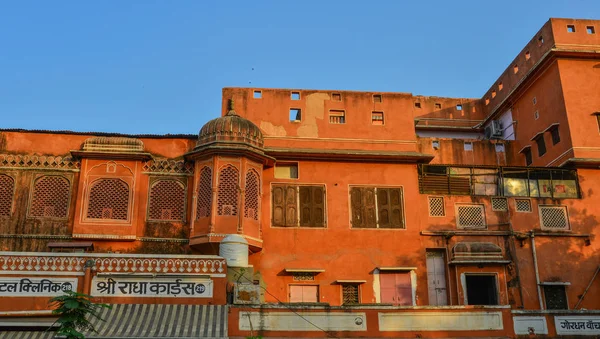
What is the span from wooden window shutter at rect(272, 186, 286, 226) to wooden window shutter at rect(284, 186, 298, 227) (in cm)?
10

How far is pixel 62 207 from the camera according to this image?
63.1 feet

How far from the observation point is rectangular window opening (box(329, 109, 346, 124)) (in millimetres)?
21484

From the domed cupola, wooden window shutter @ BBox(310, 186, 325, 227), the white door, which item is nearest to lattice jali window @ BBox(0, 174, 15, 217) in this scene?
the domed cupola

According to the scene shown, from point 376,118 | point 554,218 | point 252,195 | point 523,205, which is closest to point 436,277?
point 523,205

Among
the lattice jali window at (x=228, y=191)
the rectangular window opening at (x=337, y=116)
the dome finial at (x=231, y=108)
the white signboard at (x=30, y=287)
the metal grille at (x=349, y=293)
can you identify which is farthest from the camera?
the rectangular window opening at (x=337, y=116)

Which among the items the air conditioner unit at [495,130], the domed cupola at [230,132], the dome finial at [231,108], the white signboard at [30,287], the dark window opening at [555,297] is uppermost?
the air conditioner unit at [495,130]

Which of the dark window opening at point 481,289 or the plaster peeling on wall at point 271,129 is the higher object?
the plaster peeling on wall at point 271,129

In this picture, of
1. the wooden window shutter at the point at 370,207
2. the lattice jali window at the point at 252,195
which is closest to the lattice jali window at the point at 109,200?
the lattice jali window at the point at 252,195

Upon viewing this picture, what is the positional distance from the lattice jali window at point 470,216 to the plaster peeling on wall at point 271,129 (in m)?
6.22

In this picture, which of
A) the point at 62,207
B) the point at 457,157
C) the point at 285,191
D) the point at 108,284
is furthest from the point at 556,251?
the point at 62,207

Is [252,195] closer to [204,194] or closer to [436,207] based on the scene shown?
[204,194]

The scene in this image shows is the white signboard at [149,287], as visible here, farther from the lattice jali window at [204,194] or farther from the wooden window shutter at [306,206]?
the wooden window shutter at [306,206]

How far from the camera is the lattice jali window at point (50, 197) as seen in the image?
19.1 meters

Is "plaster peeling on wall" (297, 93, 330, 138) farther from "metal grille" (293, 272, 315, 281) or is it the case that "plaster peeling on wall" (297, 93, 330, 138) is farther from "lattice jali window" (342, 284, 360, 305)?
"lattice jali window" (342, 284, 360, 305)
